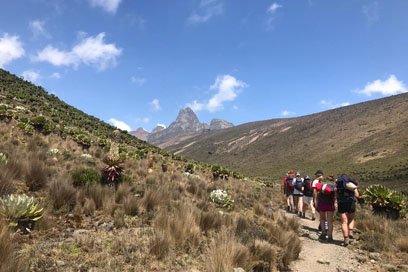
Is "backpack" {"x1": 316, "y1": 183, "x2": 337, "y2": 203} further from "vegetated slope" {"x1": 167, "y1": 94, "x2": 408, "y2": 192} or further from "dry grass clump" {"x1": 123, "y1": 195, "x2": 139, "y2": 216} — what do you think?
"vegetated slope" {"x1": 167, "y1": 94, "x2": 408, "y2": 192}

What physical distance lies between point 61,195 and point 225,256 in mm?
4425

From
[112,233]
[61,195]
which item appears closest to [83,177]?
[61,195]

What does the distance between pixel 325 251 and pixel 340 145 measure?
90.1 m

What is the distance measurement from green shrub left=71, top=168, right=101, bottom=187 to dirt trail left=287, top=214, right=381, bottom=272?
231 inches

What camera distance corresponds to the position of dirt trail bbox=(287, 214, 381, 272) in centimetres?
714

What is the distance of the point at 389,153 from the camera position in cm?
7362

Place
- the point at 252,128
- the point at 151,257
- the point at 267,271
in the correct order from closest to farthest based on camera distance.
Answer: the point at 151,257, the point at 267,271, the point at 252,128

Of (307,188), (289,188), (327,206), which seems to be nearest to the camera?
(327,206)

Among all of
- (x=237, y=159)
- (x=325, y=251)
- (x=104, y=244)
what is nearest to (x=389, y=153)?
(x=237, y=159)

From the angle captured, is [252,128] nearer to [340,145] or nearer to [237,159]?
[237,159]

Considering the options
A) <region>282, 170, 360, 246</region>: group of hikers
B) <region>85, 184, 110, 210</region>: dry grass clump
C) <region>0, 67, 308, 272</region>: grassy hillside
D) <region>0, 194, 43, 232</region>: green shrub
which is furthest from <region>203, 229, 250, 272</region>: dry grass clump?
<region>282, 170, 360, 246</region>: group of hikers

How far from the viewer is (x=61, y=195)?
7.92 meters

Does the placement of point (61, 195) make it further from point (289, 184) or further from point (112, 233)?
point (289, 184)

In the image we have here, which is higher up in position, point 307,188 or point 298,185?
point 298,185
